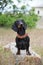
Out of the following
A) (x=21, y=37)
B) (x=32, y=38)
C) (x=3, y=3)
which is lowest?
(x=32, y=38)

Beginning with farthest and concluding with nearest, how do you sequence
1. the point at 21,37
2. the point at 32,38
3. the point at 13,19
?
the point at 13,19 → the point at 32,38 → the point at 21,37

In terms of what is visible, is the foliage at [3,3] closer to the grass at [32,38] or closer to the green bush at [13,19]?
the green bush at [13,19]

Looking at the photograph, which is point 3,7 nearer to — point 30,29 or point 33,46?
point 30,29

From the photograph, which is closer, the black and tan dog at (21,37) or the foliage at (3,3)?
the black and tan dog at (21,37)

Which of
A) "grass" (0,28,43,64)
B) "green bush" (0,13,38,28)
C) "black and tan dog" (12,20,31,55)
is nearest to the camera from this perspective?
"black and tan dog" (12,20,31,55)

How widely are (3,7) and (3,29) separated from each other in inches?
35.5

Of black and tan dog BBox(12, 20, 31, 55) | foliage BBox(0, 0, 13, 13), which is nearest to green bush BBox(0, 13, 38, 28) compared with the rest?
foliage BBox(0, 0, 13, 13)

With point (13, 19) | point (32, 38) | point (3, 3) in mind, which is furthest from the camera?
point (3, 3)

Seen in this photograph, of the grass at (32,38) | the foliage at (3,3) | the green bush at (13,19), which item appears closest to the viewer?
the grass at (32,38)

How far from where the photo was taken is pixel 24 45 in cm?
451

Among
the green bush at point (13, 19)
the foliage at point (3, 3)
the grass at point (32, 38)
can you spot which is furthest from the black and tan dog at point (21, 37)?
the foliage at point (3, 3)

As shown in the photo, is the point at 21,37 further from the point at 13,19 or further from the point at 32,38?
the point at 13,19

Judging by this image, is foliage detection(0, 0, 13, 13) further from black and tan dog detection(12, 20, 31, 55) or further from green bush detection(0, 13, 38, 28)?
black and tan dog detection(12, 20, 31, 55)

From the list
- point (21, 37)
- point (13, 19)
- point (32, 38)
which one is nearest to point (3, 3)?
point (13, 19)
